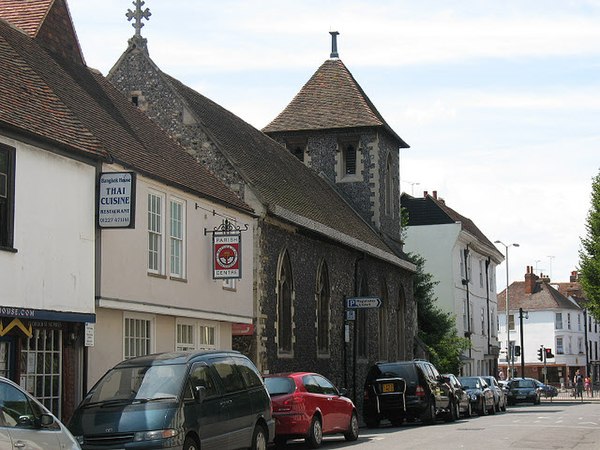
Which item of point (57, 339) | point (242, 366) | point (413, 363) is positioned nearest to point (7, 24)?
point (57, 339)

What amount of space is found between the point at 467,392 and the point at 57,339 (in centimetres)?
1923

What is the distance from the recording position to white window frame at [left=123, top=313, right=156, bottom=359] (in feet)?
70.9

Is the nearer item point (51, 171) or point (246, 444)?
point (246, 444)

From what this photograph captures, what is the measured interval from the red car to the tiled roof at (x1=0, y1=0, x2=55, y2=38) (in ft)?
34.3

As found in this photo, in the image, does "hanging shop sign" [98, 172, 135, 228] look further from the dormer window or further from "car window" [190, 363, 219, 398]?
the dormer window

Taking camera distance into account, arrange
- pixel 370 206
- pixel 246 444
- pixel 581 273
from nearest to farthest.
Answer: pixel 246 444 < pixel 370 206 < pixel 581 273

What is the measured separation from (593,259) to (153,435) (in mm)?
41214

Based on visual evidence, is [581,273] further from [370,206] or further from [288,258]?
[288,258]

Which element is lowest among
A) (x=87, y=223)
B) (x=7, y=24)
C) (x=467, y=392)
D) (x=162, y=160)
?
(x=467, y=392)

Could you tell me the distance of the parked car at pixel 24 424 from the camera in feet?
35.6

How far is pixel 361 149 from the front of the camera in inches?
1795

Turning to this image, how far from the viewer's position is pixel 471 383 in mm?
36875

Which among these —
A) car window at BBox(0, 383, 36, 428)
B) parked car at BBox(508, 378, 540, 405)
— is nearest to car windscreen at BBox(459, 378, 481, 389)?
parked car at BBox(508, 378, 540, 405)

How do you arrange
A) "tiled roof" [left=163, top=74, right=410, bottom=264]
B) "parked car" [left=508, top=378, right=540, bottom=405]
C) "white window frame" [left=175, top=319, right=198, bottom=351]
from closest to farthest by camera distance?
1. "white window frame" [left=175, top=319, right=198, bottom=351]
2. "tiled roof" [left=163, top=74, right=410, bottom=264]
3. "parked car" [left=508, top=378, right=540, bottom=405]
